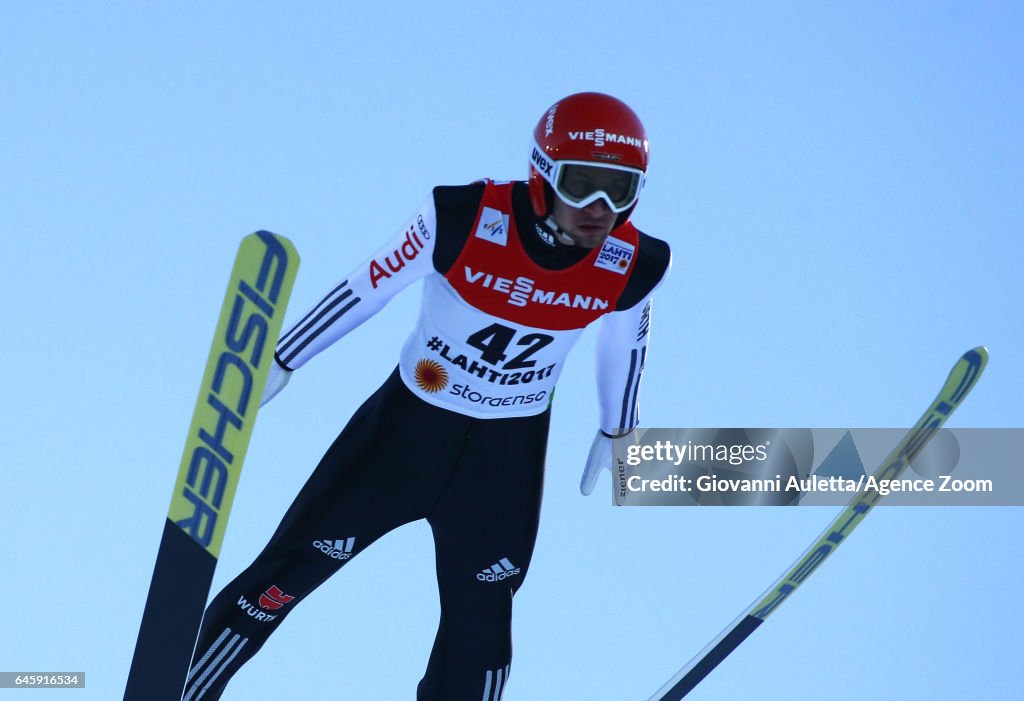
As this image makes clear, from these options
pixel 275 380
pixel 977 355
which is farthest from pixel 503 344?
pixel 977 355

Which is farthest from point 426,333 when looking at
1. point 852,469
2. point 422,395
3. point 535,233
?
point 852,469

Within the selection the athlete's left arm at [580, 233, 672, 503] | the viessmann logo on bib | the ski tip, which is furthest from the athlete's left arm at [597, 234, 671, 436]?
the ski tip

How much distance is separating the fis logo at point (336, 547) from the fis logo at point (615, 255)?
41.0 inches

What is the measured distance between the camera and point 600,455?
166 inches

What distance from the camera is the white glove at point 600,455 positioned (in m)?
4.19

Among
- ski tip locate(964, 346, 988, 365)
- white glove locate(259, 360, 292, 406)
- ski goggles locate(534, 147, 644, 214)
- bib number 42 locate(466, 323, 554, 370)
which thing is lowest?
white glove locate(259, 360, 292, 406)

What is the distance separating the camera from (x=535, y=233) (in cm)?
356

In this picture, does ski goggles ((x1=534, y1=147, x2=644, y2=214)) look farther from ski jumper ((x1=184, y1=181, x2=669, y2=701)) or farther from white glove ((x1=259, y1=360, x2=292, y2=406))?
white glove ((x1=259, y1=360, x2=292, y2=406))

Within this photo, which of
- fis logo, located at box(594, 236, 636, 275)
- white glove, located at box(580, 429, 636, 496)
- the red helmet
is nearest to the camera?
the red helmet

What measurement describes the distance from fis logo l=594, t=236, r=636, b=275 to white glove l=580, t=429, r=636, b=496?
0.70 meters

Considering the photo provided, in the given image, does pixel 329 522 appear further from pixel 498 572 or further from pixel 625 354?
pixel 625 354

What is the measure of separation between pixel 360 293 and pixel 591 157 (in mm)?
725

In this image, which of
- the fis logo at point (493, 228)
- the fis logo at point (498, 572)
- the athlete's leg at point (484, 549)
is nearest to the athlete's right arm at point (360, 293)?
the fis logo at point (493, 228)

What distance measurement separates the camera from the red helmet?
339cm
